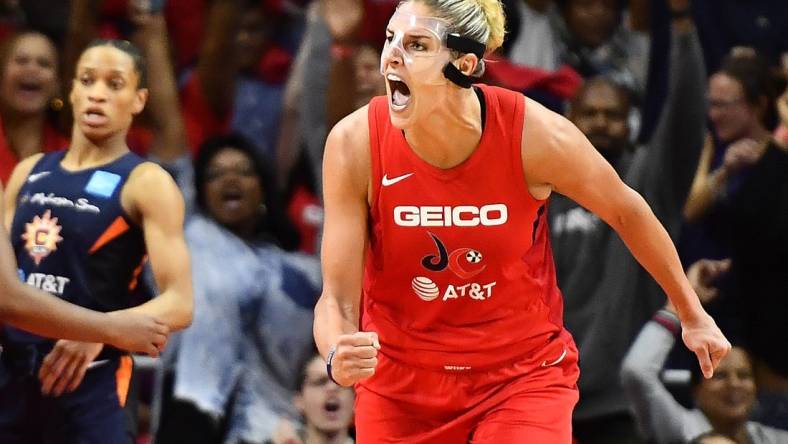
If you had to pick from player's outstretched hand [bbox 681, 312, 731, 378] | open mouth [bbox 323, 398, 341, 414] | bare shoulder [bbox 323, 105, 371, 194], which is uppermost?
bare shoulder [bbox 323, 105, 371, 194]

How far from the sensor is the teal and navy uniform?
16.1 feet

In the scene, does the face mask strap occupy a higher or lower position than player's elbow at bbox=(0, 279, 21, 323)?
higher

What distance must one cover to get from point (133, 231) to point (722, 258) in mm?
2500

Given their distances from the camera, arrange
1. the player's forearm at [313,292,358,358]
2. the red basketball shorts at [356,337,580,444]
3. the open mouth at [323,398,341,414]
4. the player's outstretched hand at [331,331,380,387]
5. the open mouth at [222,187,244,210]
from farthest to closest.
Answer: the open mouth at [222,187,244,210], the open mouth at [323,398,341,414], the red basketball shorts at [356,337,580,444], the player's forearm at [313,292,358,358], the player's outstretched hand at [331,331,380,387]

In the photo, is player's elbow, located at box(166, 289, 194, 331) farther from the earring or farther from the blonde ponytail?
the earring

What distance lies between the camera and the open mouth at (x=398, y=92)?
158 inches

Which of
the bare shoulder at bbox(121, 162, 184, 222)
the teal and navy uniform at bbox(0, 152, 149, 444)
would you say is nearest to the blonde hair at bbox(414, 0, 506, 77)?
the bare shoulder at bbox(121, 162, 184, 222)

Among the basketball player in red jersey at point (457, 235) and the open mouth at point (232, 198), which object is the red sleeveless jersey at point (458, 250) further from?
the open mouth at point (232, 198)

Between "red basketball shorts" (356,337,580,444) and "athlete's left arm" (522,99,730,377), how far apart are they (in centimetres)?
38

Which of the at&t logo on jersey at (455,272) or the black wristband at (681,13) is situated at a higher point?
the black wristband at (681,13)

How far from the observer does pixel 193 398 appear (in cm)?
604

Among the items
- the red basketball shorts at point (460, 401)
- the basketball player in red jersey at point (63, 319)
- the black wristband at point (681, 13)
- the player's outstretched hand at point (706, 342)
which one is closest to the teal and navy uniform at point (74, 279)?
the basketball player in red jersey at point (63, 319)

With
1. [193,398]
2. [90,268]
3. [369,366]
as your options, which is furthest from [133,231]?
[369,366]

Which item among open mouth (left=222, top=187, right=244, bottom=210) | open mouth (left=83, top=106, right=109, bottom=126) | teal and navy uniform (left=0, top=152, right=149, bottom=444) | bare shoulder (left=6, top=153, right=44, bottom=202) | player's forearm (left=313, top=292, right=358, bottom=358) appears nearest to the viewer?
player's forearm (left=313, top=292, right=358, bottom=358)
